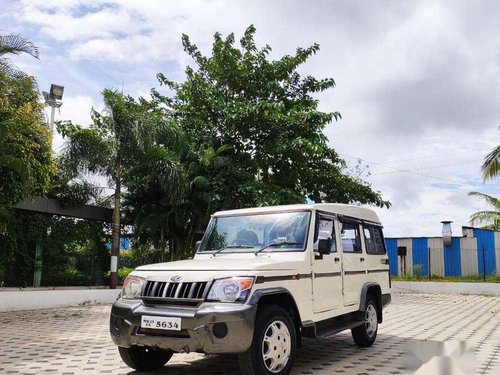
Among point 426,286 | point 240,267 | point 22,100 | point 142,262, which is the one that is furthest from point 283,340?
point 426,286

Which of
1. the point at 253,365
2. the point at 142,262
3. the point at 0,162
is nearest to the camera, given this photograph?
the point at 253,365

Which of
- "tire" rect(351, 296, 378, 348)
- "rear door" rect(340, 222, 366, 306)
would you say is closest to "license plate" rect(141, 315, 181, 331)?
"rear door" rect(340, 222, 366, 306)

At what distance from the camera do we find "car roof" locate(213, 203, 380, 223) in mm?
6307

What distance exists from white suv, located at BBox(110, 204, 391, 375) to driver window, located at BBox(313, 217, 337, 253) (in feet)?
0.04

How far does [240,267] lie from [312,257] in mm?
1230

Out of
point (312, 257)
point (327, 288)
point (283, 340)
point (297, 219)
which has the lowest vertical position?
point (283, 340)

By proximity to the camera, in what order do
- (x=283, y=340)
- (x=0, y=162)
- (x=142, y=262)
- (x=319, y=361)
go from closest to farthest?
1. (x=283, y=340)
2. (x=319, y=361)
3. (x=0, y=162)
4. (x=142, y=262)

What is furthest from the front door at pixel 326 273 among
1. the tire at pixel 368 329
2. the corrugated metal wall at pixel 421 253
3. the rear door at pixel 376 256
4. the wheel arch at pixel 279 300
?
the corrugated metal wall at pixel 421 253

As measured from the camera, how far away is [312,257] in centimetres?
589

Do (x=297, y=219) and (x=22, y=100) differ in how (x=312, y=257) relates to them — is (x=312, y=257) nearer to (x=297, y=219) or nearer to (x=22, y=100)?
(x=297, y=219)

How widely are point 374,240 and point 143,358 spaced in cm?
425

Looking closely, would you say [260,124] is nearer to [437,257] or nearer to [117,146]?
[117,146]

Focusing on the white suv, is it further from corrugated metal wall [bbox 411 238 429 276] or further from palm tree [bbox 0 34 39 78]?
corrugated metal wall [bbox 411 238 429 276]

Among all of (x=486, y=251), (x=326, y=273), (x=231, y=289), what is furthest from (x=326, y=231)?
(x=486, y=251)
